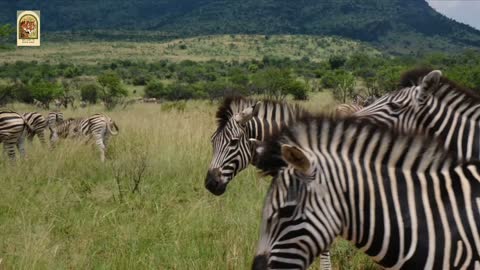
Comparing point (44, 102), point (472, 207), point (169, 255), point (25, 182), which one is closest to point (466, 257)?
point (472, 207)

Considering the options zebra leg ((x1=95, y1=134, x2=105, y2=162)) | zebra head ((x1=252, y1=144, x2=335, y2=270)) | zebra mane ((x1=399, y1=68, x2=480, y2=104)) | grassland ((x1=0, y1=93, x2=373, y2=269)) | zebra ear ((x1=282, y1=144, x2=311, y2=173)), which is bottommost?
zebra leg ((x1=95, y1=134, x2=105, y2=162))

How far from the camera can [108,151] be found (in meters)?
11.7

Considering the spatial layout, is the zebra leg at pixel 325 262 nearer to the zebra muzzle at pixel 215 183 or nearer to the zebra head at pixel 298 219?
the zebra muzzle at pixel 215 183

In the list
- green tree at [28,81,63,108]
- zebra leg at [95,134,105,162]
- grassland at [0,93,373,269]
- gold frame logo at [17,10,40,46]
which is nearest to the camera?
grassland at [0,93,373,269]

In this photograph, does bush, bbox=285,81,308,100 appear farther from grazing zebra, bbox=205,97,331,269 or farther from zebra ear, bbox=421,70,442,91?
zebra ear, bbox=421,70,442,91

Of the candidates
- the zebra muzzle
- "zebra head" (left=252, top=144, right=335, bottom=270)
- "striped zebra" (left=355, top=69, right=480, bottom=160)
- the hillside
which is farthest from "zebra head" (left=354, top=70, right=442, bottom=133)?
the hillside

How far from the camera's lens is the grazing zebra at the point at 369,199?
262 centimetres

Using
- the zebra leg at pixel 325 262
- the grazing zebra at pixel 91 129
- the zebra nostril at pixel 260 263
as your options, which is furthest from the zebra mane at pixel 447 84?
the grazing zebra at pixel 91 129

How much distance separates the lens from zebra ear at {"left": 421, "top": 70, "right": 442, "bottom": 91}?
499cm

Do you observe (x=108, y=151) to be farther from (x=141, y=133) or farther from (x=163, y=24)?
(x=163, y=24)

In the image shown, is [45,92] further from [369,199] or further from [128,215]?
[369,199]

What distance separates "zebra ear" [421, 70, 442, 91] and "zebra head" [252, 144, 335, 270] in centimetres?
284

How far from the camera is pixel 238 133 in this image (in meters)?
6.17

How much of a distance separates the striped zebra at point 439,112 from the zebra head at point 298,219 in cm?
260
